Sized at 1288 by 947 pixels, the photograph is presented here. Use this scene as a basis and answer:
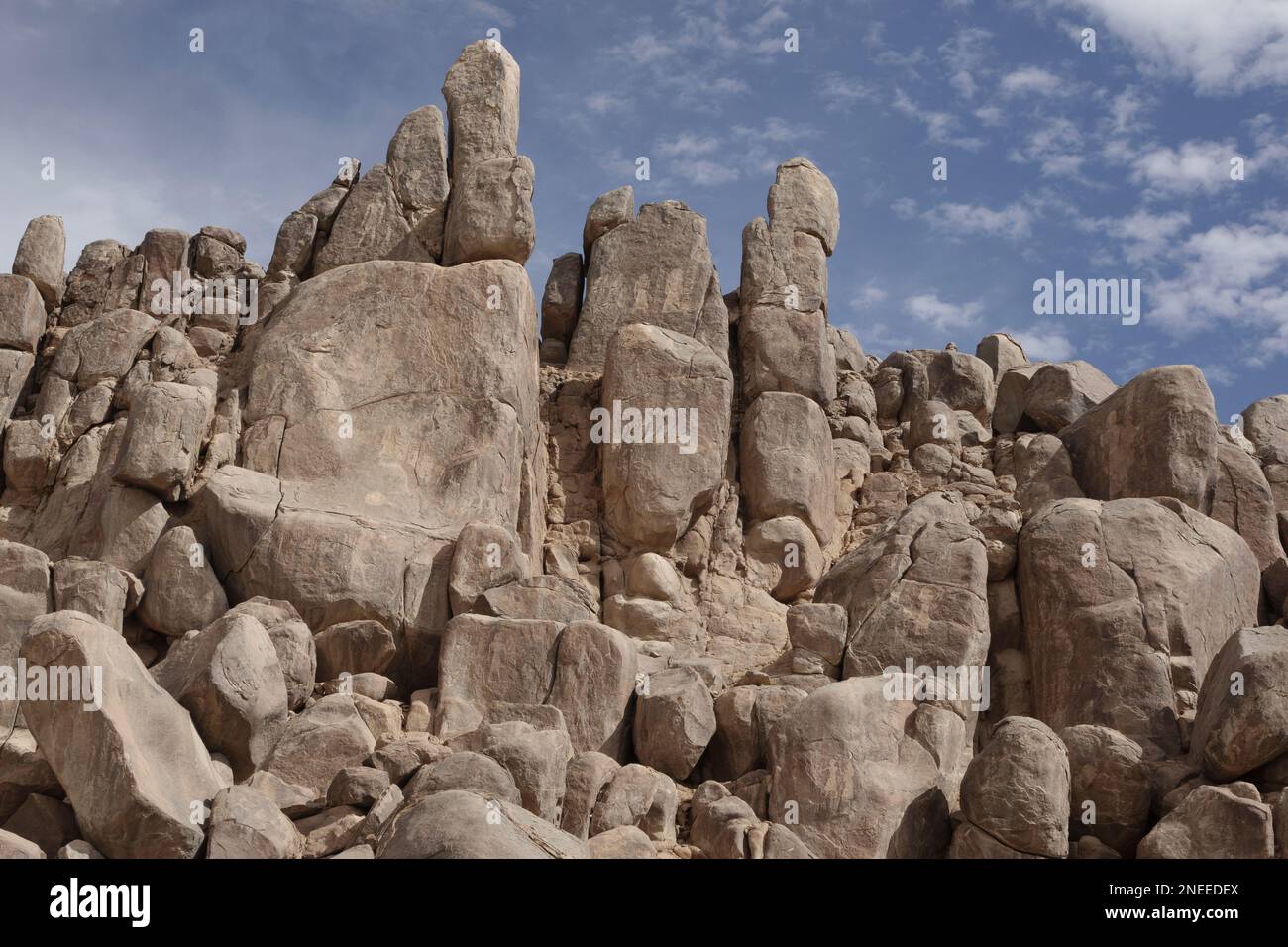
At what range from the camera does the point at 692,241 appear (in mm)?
23203

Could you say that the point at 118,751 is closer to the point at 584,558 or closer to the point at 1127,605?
the point at 584,558

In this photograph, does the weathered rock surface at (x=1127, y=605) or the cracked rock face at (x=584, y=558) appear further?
the weathered rock surface at (x=1127, y=605)

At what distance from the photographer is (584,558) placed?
21.0 m

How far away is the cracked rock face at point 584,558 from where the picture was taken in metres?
13.7

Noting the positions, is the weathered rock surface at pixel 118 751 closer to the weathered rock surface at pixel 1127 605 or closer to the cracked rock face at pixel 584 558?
the cracked rock face at pixel 584 558

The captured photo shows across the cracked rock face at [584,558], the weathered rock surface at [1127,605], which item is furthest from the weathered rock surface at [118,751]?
the weathered rock surface at [1127,605]

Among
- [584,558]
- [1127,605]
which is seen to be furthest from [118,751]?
[1127,605]

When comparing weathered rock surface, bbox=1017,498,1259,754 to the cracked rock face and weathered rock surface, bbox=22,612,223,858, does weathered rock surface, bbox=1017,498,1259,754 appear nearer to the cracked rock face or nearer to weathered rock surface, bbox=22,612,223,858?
the cracked rock face

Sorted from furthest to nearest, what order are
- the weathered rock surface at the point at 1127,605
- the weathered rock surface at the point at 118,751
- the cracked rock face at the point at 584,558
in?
1. the weathered rock surface at the point at 1127,605
2. the cracked rock face at the point at 584,558
3. the weathered rock surface at the point at 118,751

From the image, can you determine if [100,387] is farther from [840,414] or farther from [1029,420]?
[1029,420]

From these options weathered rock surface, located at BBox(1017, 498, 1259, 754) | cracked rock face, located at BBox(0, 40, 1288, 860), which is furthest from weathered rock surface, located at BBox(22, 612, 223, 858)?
weathered rock surface, located at BBox(1017, 498, 1259, 754)

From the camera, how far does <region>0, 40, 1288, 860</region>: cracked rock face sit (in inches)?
539

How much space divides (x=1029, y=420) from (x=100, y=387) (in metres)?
12.3
